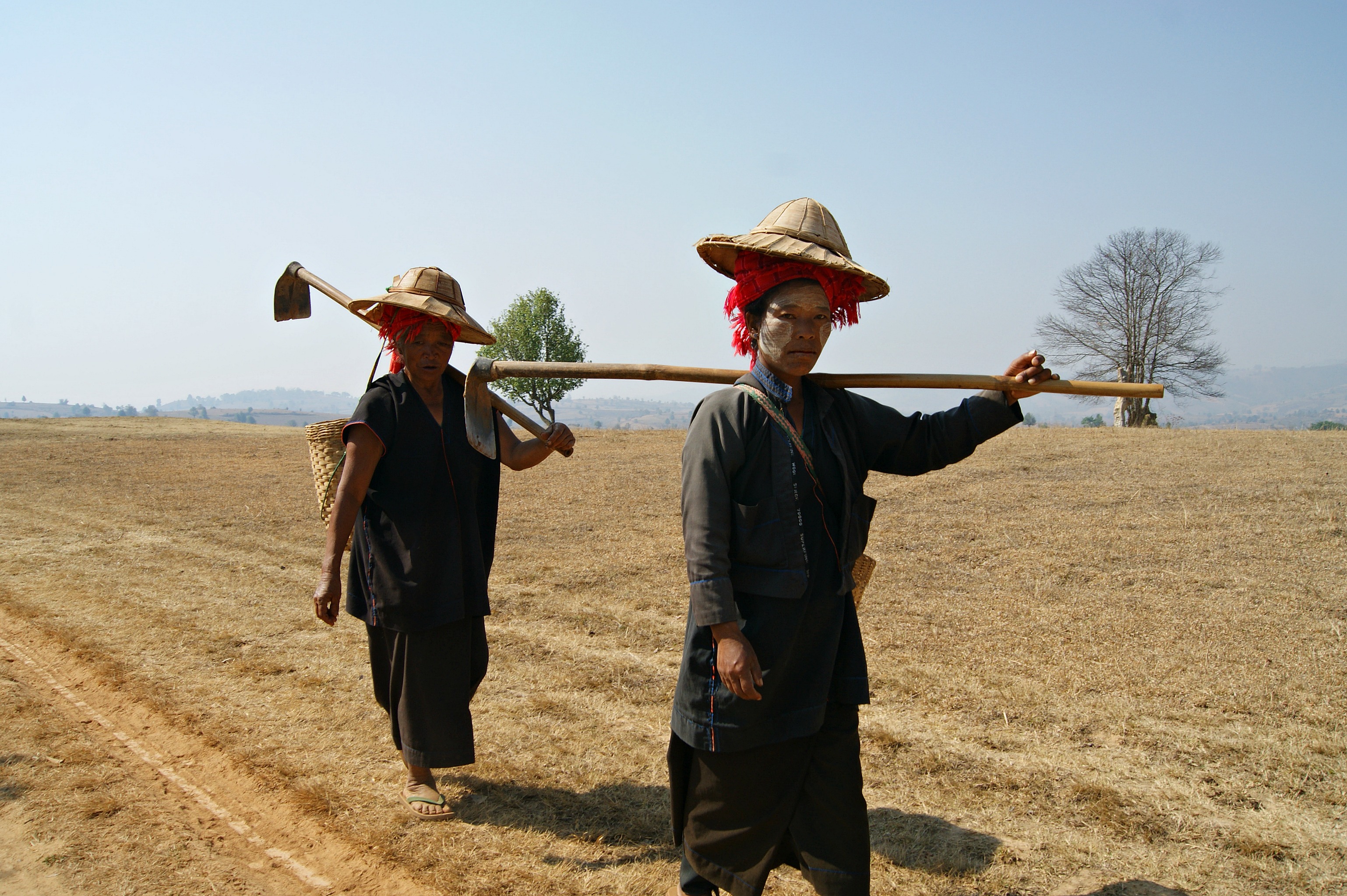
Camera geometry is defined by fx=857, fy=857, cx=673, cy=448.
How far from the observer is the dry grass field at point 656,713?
3428 millimetres

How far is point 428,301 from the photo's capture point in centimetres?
387

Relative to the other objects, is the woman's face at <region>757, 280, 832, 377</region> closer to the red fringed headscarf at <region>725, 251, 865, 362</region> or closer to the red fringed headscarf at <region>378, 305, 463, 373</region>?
the red fringed headscarf at <region>725, 251, 865, 362</region>

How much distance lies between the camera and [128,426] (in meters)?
27.9

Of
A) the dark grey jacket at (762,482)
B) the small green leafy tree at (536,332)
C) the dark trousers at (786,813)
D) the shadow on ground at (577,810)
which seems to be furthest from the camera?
the small green leafy tree at (536,332)

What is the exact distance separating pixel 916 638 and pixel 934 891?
3046 millimetres

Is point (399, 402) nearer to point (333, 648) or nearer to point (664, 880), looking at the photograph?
point (664, 880)

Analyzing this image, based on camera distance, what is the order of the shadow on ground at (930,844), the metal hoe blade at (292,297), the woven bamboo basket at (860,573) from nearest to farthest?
the woven bamboo basket at (860,573), the shadow on ground at (930,844), the metal hoe blade at (292,297)

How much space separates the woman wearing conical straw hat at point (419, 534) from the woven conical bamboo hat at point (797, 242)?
1.27 m

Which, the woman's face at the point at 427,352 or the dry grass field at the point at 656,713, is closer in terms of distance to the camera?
the dry grass field at the point at 656,713

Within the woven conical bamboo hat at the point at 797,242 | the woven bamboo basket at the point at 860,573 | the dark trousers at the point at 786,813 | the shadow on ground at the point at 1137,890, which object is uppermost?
the woven conical bamboo hat at the point at 797,242

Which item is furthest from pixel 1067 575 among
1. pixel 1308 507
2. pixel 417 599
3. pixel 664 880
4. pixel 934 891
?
pixel 417 599

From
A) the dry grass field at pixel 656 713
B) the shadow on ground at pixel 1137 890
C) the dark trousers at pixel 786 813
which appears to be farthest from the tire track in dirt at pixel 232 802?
the shadow on ground at pixel 1137 890

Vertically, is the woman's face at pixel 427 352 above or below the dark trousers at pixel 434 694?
above

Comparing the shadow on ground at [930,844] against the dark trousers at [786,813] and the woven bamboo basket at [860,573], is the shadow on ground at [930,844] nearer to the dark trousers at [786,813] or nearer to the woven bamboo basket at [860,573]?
the dark trousers at [786,813]
